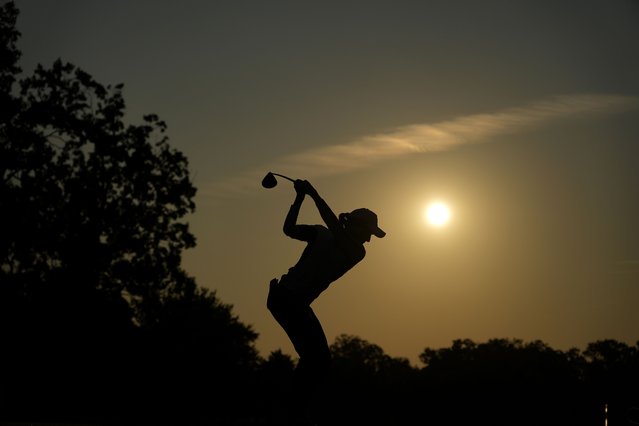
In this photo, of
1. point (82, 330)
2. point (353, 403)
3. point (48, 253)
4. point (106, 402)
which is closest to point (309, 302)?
point (48, 253)

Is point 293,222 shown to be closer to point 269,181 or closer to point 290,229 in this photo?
point 290,229

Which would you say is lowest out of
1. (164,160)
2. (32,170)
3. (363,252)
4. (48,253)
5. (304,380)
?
(304,380)

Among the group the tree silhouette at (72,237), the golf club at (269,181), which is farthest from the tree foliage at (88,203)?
the golf club at (269,181)

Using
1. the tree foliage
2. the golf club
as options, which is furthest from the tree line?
the golf club

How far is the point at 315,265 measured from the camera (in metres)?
9.82

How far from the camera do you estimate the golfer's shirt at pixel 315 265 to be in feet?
32.1

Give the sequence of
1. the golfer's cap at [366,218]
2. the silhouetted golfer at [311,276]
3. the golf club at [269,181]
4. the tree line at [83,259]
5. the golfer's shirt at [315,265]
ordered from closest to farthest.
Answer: the silhouetted golfer at [311,276], the golfer's shirt at [315,265], the golfer's cap at [366,218], the golf club at [269,181], the tree line at [83,259]

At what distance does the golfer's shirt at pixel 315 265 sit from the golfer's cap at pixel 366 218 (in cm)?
35

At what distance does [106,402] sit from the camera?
57.3 m

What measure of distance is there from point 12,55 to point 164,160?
9.56 meters

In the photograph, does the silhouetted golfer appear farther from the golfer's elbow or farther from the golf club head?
the golf club head

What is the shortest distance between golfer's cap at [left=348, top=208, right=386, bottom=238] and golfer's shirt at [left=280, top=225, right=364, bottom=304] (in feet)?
1.13

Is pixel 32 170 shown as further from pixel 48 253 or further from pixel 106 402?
pixel 106 402

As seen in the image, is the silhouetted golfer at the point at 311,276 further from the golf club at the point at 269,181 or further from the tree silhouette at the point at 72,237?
the tree silhouette at the point at 72,237
